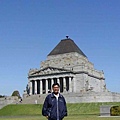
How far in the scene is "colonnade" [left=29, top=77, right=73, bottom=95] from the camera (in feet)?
289

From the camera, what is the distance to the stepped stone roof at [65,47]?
9531 centimetres

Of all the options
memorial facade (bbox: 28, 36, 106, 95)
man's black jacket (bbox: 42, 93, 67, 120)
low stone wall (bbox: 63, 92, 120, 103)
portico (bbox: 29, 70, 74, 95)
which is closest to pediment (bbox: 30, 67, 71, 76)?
memorial facade (bbox: 28, 36, 106, 95)

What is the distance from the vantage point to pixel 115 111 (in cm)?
3478

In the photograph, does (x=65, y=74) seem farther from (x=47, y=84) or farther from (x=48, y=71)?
(x=47, y=84)

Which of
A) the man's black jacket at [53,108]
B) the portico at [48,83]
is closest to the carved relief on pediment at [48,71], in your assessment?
the portico at [48,83]

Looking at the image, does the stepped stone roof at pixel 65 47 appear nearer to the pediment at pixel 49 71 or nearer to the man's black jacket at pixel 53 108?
the pediment at pixel 49 71

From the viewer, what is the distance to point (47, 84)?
89.4 m

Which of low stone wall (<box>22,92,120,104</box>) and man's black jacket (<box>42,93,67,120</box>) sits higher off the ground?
low stone wall (<box>22,92,120,104</box>)

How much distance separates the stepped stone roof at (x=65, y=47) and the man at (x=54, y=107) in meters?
84.0

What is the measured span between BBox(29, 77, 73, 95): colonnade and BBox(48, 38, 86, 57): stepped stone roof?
1058 centimetres

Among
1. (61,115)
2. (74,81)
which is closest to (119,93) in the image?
(74,81)

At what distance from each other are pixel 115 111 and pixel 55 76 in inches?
2131

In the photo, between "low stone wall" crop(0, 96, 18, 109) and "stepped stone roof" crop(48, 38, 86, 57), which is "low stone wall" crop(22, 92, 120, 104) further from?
"stepped stone roof" crop(48, 38, 86, 57)

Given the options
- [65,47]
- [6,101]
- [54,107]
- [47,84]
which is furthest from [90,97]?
[54,107]
